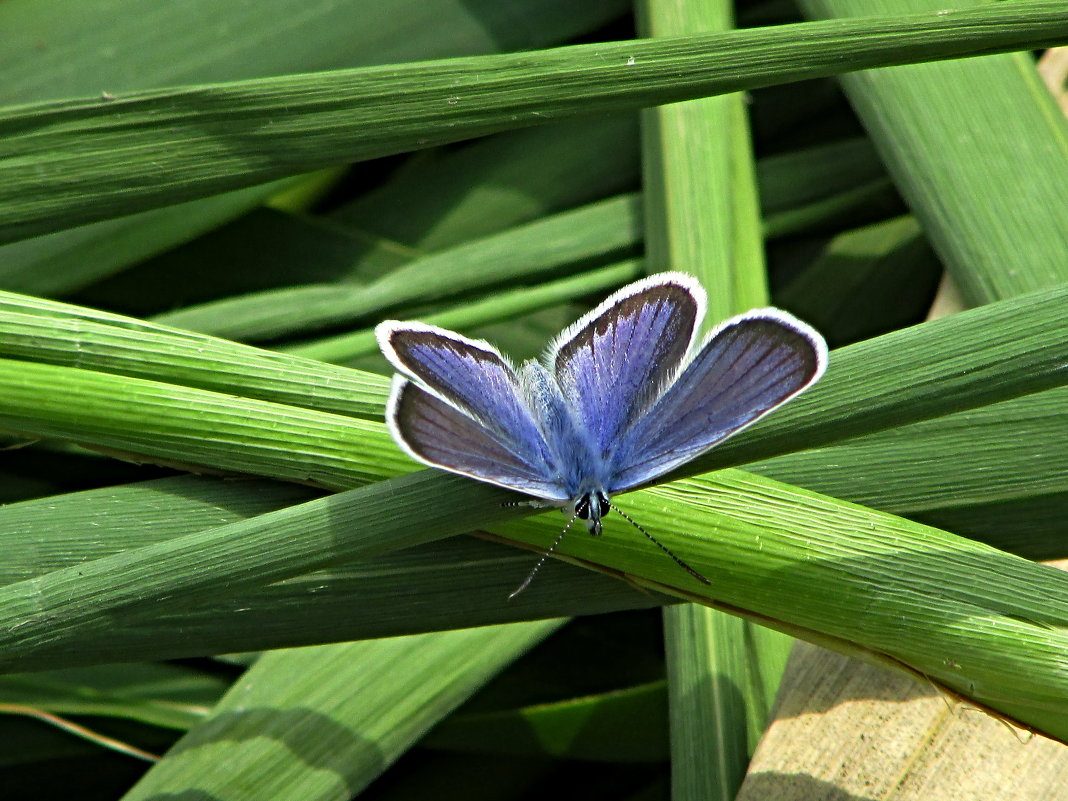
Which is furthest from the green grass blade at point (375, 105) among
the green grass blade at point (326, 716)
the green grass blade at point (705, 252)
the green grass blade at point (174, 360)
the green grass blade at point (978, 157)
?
the green grass blade at point (326, 716)

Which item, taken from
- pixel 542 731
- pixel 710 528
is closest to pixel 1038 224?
pixel 710 528

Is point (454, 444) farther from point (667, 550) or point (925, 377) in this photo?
point (925, 377)

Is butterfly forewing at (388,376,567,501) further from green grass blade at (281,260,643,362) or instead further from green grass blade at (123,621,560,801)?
green grass blade at (281,260,643,362)

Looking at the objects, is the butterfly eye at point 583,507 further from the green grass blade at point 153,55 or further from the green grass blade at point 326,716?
the green grass blade at point 153,55

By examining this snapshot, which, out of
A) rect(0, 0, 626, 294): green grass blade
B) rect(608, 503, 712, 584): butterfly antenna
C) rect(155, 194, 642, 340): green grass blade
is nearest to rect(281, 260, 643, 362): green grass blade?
rect(155, 194, 642, 340): green grass blade

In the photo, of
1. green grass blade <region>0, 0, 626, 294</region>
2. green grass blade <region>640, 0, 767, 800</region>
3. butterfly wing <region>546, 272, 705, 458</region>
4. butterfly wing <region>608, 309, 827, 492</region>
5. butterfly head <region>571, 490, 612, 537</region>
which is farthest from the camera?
green grass blade <region>0, 0, 626, 294</region>
